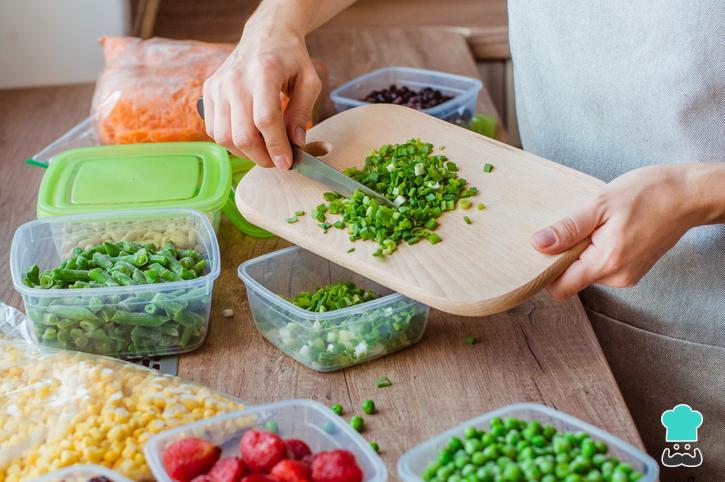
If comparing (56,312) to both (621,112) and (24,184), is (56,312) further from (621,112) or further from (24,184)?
(621,112)

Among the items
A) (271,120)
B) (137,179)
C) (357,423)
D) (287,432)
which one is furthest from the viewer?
(137,179)

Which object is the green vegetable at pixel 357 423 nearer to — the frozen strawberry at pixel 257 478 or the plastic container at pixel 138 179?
the frozen strawberry at pixel 257 478

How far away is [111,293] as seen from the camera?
4.00 ft

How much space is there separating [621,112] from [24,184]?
1.21 meters

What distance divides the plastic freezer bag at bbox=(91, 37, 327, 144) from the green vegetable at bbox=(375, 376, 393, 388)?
27.0 inches

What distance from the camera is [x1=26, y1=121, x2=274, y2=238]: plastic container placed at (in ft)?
5.32

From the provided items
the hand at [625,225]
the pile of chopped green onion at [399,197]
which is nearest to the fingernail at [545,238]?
the hand at [625,225]

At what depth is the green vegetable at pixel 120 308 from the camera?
123 centimetres

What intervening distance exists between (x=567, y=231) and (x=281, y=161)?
1.56ft

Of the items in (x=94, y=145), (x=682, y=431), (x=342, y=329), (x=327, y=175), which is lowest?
(x=682, y=431)

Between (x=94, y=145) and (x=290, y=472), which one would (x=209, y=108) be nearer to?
(x=94, y=145)

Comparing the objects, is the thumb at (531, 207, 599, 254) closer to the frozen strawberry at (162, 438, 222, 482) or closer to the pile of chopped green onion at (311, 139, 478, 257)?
the pile of chopped green onion at (311, 139, 478, 257)

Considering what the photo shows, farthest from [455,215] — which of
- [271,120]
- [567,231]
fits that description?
[271,120]

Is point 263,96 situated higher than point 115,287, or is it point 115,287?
point 263,96
